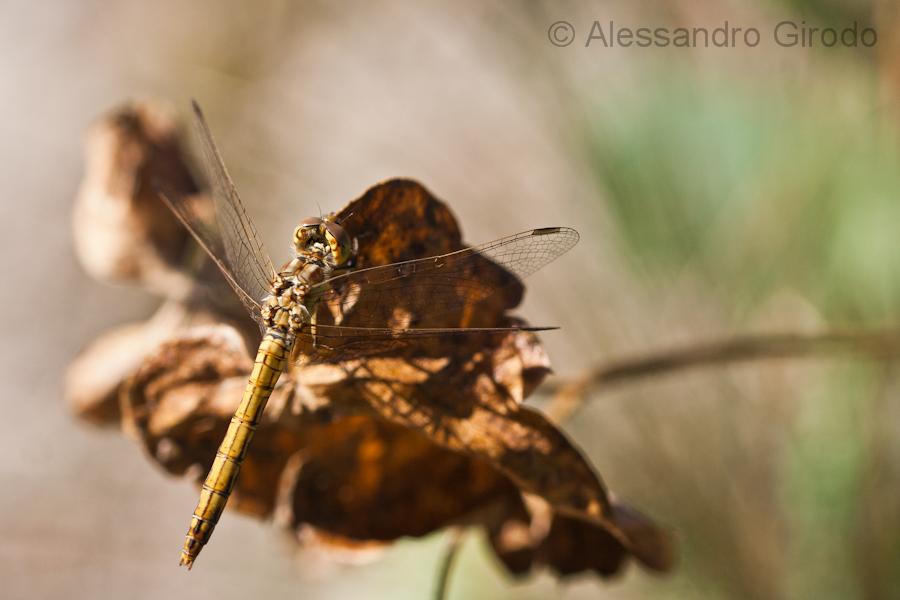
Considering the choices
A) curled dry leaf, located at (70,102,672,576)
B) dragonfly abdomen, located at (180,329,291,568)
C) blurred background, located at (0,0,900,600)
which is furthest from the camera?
blurred background, located at (0,0,900,600)

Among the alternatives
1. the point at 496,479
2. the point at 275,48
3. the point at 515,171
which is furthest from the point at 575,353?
the point at 275,48

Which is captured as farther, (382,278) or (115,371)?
(115,371)

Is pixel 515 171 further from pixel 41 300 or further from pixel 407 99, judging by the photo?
pixel 41 300

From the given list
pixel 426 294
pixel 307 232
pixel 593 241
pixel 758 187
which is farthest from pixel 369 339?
pixel 593 241

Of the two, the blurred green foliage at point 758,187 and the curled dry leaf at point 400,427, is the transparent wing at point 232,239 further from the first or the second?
the blurred green foliage at point 758,187

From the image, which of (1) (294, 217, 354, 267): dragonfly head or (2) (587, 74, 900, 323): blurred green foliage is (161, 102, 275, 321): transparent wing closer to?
(1) (294, 217, 354, 267): dragonfly head

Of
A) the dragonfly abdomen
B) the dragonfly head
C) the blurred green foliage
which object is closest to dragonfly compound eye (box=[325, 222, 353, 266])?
the dragonfly head
